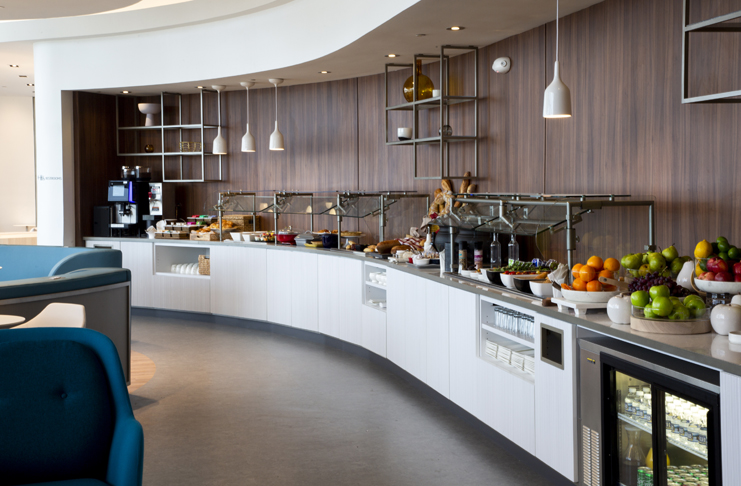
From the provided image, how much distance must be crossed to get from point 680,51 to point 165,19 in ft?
18.1

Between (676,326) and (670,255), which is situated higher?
(670,255)

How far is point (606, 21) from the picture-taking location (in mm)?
3951

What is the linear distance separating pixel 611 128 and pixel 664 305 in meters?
1.68

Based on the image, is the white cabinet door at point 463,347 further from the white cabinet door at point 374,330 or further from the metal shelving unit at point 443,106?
the metal shelving unit at point 443,106

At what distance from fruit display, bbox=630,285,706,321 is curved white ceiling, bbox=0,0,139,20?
4.14 metres

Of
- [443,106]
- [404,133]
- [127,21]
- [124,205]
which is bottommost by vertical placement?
[124,205]

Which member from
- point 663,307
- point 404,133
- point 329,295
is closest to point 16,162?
point 329,295

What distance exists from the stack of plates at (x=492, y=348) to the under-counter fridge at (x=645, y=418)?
0.87 metres

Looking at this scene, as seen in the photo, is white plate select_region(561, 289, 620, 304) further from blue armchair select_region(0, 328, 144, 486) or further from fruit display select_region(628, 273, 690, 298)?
blue armchair select_region(0, 328, 144, 486)

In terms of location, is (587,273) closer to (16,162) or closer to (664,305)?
(664,305)

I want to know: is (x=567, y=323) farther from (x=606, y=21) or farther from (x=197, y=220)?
(x=197, y=220)

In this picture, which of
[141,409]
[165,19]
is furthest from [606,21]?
[165,19]

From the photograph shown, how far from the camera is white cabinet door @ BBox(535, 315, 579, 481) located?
9.60ft

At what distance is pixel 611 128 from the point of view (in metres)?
3.93
